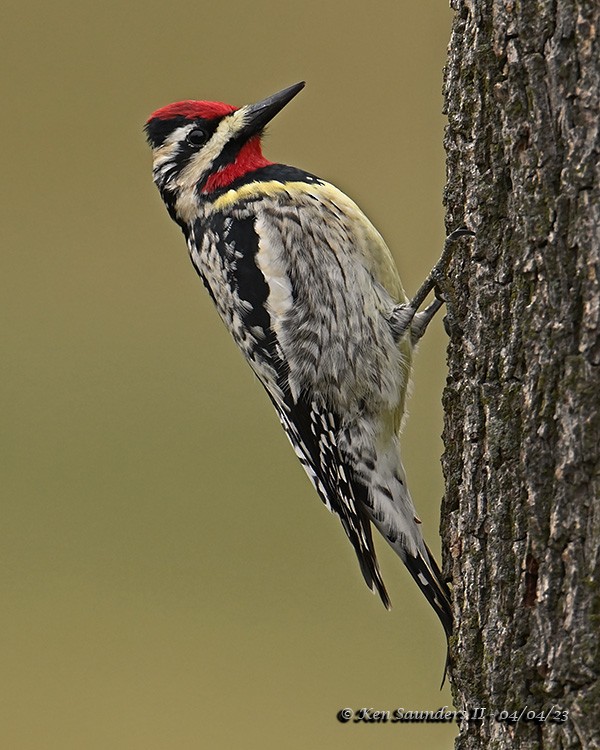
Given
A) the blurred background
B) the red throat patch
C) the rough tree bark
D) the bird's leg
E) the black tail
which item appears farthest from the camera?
the blurred background

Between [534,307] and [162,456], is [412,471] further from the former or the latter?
[534,307]

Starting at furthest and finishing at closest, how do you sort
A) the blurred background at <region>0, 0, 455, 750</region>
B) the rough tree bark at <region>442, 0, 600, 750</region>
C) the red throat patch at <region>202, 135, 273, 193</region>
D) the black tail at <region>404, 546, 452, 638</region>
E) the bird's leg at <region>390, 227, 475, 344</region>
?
the blurred background at <region>0, 0, 455, 750</region>, the red throat patch at <region>202, 135, 273, 193</region>, the bird's leg at <region>390, 227, 475, 344</region>, the black tail at <region>404, 546, 452, 638</region>, the rough tree bark at <region>442, 0, 600, 750</region>

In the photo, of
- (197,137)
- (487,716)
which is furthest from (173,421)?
(487,716)

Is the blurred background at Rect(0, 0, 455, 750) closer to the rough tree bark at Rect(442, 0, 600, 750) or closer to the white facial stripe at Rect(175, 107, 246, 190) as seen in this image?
the white facial stripe at Rect(175, 107, 246, 190)

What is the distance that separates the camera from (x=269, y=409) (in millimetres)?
7797

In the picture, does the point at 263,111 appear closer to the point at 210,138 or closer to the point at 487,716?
the point at 210,138

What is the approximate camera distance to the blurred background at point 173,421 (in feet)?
19.0

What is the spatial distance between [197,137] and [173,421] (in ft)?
14.5

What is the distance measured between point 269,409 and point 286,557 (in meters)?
1.58

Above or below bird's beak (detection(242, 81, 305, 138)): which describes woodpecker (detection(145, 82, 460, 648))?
below

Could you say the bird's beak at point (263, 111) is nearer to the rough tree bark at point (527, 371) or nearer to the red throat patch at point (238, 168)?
the red throat patch at point (238, 168)

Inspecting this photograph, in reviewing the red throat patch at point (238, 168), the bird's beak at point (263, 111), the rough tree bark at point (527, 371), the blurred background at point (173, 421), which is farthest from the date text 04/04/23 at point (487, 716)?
the bird's beak at point (263, 111)

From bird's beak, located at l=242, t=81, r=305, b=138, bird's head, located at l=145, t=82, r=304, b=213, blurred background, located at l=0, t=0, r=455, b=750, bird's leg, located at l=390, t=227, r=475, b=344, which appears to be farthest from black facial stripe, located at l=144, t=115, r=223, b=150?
blurred background, located at l=0, t=0, r=455, b=750

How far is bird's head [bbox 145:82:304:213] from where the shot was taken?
3.60 m
